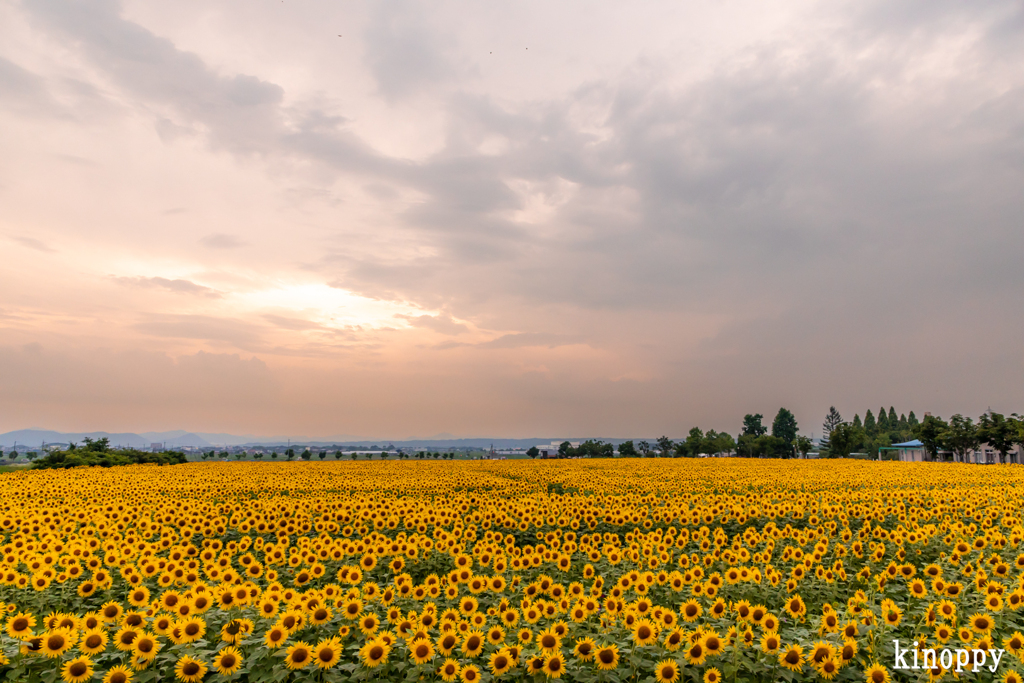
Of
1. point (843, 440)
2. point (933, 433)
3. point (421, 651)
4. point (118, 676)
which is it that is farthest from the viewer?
point (843, 440)

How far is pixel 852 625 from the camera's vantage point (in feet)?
22.5

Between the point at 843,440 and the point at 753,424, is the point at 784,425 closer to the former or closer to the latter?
the point at 753,424

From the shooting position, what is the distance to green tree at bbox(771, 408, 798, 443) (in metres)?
169

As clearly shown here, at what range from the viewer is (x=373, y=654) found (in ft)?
20.5

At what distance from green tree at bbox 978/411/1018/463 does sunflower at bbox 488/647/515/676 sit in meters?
80.2

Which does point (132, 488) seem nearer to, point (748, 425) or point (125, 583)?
point (125, 583)

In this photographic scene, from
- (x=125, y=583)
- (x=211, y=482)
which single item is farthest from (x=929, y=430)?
(x=125, y=583)

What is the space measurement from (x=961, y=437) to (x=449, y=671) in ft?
283

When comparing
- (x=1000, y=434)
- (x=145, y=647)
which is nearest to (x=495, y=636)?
(x=145, y=647)

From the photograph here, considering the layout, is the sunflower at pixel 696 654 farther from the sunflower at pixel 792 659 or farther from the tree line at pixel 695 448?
the tree line at pixel 695 448

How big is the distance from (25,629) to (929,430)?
92698 mm

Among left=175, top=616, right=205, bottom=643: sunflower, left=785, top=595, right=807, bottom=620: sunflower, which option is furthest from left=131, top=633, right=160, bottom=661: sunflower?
left=785, top=595, right=807, bottom=620: sunflower

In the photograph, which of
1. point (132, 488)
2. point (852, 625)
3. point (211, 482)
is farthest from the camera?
point (211, 482)

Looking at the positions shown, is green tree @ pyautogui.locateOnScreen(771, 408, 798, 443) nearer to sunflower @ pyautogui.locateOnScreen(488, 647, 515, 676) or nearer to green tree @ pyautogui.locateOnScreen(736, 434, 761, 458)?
green tree @ pyautogui.locateOnScreen(736, 434, 761, 458)
